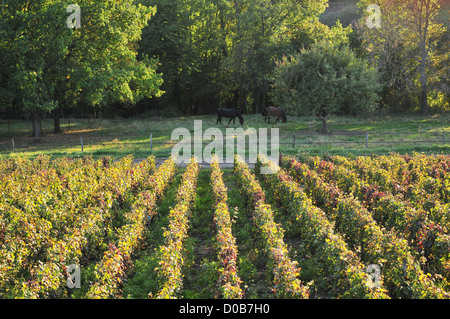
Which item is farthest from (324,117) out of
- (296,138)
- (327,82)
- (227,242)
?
(227,242)

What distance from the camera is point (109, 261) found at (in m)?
7.55

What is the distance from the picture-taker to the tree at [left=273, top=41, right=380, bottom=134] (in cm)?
2969

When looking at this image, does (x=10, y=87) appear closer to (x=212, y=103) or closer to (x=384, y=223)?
(x=384, y=223)

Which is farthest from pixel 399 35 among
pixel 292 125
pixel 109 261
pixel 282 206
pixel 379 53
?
pixel 109 261

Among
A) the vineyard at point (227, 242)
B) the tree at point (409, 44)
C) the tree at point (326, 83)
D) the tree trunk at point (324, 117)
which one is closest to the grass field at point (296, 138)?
the tree trunk at point (324, 117)

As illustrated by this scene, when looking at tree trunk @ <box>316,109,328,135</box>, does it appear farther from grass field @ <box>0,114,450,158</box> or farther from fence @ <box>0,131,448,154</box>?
fence @ <box>0,131,448,154</box>

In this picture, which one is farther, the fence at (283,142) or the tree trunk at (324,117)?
the tree trunk at (324,117)

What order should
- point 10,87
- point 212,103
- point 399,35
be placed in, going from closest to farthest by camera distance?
point 10,87, point 399,35, point 212,103

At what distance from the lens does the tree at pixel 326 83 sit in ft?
97.4

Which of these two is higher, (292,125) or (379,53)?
(379,53)

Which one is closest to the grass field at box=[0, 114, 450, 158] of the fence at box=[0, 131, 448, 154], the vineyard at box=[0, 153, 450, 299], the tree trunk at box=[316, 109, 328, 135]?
the fence at box=[0, 131, 448, 154]

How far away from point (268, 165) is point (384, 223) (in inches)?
279

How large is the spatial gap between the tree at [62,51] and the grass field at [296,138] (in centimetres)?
311

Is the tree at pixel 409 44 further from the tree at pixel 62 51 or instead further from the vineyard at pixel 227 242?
the vineyard at pixel 227 242
